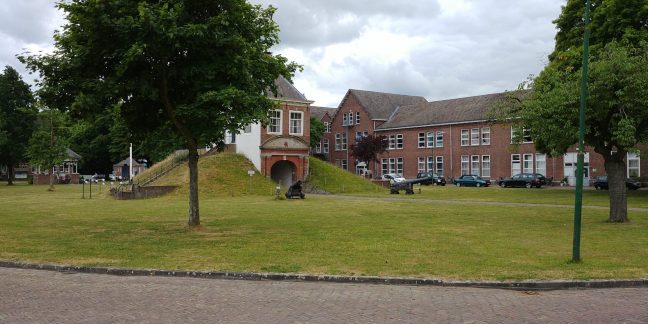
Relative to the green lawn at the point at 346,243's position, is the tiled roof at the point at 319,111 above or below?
above

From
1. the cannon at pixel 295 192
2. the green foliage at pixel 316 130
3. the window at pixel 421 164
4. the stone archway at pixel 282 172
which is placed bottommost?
the cannon at pixel 295 192

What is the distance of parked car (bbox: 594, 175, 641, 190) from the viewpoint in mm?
52719

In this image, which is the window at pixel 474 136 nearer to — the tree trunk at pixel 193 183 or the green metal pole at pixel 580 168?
the tree trunk at pixel 193 183

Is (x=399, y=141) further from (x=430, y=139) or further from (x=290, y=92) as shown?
(x=290, y=92)

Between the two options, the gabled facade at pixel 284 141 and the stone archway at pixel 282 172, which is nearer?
the gabled facade at pixel 284 141

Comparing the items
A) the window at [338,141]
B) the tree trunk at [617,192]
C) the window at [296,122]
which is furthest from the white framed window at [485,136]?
the tree trunk at [617,192]

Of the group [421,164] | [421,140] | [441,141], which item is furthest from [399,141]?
[441,141]

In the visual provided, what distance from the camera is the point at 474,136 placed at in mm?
70625

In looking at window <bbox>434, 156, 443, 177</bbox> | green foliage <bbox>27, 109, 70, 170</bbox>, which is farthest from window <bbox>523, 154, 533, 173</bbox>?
green foliage <bbox>27, 109, 70, 170</bbox>

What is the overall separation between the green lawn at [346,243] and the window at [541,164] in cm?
4019

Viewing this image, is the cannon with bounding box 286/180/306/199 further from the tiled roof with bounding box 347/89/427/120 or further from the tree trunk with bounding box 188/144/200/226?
the tiled roof with bounding box 347/89/427/120

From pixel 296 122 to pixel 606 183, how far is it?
95.1ft

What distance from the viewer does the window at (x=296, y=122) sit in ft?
175

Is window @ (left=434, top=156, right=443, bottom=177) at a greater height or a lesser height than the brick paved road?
greater
